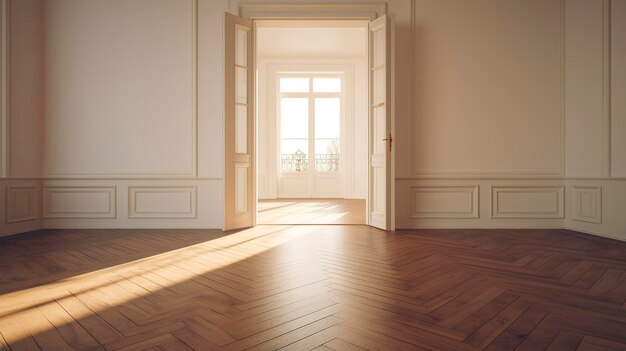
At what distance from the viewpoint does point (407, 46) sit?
14.6ft

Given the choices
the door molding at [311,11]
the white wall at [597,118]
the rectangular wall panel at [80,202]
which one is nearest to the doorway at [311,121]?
the door molding at [311,11]

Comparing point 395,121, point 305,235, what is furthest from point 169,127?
point 395,121

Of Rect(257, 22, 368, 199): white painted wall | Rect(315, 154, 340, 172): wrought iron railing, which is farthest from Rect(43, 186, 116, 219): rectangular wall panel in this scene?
Rect(315, 154, 340, 172): wrought iron railing

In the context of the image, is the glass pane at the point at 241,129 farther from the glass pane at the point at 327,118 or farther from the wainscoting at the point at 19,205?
the glass pane at the point at 327,118

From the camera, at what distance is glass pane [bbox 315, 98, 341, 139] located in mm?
8859

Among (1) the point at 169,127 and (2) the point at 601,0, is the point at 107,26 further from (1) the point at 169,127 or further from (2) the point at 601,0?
(2) the point at 601,0

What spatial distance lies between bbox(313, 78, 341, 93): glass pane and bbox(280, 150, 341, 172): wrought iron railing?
61.9 inches

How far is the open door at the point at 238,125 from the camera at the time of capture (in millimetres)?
4203

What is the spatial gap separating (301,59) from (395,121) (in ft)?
15.9

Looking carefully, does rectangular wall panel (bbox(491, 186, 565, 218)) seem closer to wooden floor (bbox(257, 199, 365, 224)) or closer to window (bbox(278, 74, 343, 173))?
wooden floor (bbox(257, 199, 365, 224))

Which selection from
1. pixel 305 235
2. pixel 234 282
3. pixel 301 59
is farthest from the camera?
pixel 301 59

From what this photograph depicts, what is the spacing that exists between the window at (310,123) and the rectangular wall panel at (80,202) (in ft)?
15.7

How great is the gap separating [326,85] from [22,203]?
6.45 metres

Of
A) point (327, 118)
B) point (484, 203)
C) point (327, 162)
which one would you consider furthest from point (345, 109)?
point (484, 203)
